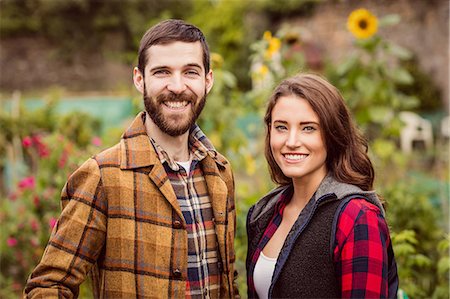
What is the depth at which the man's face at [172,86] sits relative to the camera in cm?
201

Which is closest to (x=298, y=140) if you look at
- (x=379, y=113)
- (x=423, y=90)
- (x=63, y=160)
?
(x=63, y=160)

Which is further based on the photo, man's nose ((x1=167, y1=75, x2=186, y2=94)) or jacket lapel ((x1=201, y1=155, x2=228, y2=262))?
jacket lapel ((x1=201, y1=155, x2=228, y2=262))

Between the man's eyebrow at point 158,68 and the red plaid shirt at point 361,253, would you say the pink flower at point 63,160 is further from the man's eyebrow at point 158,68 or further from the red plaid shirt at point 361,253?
the red plaid shirt at point 361,253

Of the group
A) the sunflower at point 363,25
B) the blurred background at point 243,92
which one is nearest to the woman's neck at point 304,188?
the blurred background at point 243,92

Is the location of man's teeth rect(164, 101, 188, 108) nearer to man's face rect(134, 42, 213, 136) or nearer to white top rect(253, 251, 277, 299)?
A: man's face rect(134, 42, 213, 136)

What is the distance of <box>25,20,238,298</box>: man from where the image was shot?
6.23 feet

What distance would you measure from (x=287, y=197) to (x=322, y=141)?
0.34 meters

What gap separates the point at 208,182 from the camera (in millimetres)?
2182

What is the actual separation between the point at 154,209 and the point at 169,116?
34cm

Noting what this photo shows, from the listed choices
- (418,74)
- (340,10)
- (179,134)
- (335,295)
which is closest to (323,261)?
(335,295)

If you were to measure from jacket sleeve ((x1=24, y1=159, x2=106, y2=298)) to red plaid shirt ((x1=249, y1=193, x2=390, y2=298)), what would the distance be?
81cm

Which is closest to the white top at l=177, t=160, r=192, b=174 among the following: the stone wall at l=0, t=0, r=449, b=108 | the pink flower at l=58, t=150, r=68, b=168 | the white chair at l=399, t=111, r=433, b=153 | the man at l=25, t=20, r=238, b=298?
the man at l=25, t=20, r=238, b=298

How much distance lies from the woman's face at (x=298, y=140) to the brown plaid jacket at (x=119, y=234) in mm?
437

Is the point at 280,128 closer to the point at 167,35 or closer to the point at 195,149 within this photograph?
the point at 195,149
